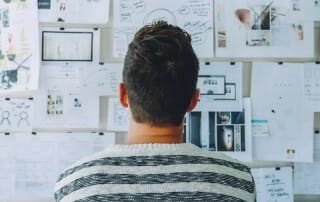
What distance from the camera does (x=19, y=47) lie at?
1562 millimetres

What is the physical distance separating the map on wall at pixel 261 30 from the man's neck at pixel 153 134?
0.79m

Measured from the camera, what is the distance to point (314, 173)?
5.34 feet

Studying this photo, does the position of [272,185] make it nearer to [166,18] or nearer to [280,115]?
[280,115]

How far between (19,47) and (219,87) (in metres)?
0.69

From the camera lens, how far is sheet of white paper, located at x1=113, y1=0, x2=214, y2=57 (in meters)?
1.58

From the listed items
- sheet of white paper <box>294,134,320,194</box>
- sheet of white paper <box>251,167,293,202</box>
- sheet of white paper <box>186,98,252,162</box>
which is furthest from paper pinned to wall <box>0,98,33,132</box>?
sheet of white paper <box>294,134,320,194</box>

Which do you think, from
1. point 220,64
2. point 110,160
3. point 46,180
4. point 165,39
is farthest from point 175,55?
point 46,180

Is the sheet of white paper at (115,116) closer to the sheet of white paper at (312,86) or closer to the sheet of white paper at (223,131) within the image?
the sheet of white paper at (223,131)

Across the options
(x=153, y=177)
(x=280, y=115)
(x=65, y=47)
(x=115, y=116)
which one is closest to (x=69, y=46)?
(x=65, y=47)

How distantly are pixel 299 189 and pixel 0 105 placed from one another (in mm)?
1068

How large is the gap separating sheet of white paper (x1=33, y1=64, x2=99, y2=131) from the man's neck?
73 centimetres

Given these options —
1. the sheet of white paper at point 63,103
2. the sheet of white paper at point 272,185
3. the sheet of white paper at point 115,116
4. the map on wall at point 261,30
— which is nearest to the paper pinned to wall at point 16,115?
the sheet of white paper at point 63,103

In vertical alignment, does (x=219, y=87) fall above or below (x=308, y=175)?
above

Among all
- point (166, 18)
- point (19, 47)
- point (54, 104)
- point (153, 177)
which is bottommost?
point (153, 177)
